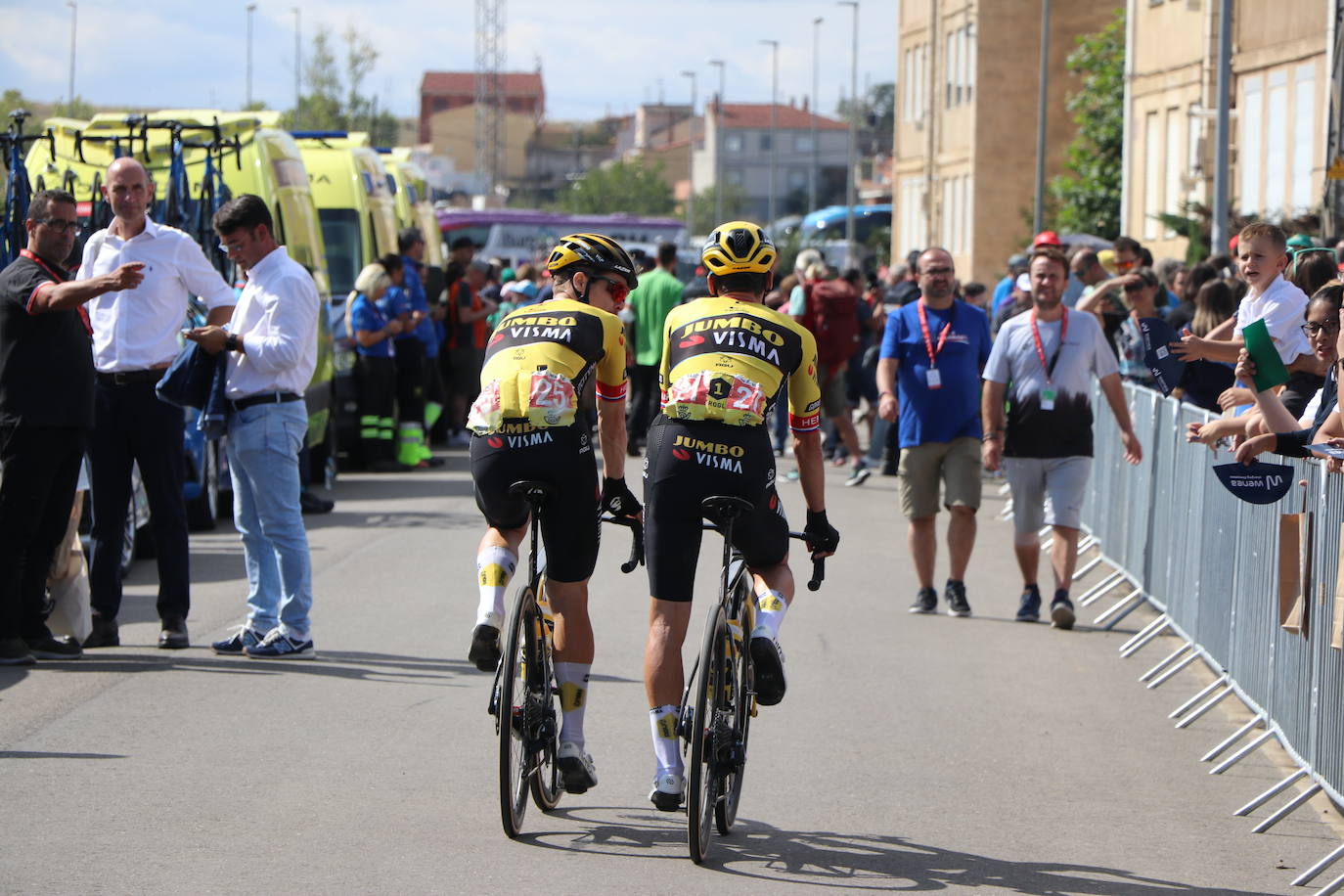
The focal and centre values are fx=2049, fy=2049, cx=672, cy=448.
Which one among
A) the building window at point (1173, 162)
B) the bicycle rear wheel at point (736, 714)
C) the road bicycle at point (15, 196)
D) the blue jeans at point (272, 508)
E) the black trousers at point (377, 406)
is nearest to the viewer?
the bicycle rear wheel at point (736, 714)

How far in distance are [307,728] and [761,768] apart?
71.8 inches

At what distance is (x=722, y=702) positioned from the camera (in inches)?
251

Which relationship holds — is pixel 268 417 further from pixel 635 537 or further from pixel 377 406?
pixel 377 406

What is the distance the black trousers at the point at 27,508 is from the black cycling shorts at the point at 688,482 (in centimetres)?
395

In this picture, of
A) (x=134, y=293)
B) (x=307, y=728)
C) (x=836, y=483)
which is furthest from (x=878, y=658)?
(x=836, y=483)

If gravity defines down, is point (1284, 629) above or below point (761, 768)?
above

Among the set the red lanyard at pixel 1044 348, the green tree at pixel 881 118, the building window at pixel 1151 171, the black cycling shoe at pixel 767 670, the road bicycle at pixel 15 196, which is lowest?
the black cycling shoe at pixel 767 670

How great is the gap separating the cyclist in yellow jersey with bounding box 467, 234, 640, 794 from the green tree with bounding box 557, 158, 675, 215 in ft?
394

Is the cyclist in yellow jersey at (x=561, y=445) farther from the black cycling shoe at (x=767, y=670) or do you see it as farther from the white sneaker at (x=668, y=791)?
the black cycling shoe at (x=767, y=670)

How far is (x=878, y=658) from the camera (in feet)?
34.1

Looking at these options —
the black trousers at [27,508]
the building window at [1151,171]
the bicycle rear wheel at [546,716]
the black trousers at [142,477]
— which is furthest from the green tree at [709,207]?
the bicycle rear wheel at [546,716]

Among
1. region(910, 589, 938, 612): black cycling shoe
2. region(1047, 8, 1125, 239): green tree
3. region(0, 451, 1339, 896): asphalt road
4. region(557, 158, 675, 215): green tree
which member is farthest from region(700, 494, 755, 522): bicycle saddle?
region(557, 158, 675, 215): green tree

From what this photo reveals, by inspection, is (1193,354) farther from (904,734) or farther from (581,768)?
(581,768)

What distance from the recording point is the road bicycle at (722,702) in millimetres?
6219
